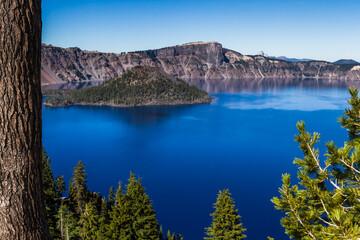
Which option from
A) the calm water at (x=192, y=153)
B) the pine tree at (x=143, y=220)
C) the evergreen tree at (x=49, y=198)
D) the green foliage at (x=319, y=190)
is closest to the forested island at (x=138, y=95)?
the calm water at (x=192, y=153)

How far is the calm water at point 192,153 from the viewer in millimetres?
48219

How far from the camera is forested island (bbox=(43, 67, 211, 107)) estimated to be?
557 ft

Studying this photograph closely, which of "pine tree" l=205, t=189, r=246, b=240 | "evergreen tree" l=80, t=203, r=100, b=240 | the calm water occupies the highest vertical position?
"pine tree" l=205, t=189, r=246, b=240

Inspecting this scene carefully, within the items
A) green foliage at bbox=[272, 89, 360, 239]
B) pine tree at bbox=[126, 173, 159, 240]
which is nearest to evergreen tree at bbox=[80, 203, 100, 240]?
pine tree at bbox=[126, 173, 159, 240]

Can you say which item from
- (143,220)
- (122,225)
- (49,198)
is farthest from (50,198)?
(143,220)

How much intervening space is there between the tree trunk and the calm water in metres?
40.3

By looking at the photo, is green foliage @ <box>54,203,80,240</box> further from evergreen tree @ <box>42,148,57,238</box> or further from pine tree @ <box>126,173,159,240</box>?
pine tree @ <box>126,173,159,240</box>

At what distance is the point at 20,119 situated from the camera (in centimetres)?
344

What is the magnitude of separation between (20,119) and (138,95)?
17795 cm

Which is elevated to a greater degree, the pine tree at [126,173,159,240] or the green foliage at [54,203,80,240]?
the pine tree at [126,173,159,240]

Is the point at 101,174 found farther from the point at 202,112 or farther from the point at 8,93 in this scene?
the point at 202,112

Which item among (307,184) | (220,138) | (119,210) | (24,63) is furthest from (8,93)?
(220,138)

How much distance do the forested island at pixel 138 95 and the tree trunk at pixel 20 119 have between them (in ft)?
541

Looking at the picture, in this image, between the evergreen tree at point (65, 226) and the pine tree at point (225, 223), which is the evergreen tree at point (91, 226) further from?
the pine tree at point (225, 223)
